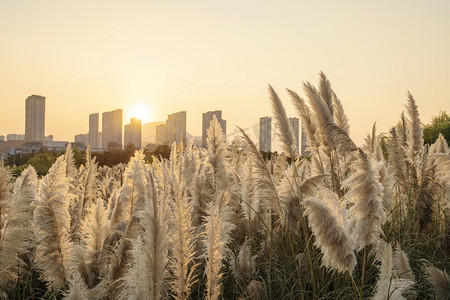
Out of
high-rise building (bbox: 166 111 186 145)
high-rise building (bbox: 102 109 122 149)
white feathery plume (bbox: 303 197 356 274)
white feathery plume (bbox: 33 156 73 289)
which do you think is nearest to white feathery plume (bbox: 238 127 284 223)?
white feathery plume (bbox: 303 197 356 274)

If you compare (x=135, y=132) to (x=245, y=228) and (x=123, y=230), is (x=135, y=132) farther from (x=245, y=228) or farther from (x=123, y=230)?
(x=123, y=230)

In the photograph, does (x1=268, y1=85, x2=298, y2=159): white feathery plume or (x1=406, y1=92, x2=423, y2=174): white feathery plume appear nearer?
(x1=268, y1=85, x2=298, y2=159): white feathery plume

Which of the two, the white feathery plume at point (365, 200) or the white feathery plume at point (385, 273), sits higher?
the white feathery plume at point (365, 200)

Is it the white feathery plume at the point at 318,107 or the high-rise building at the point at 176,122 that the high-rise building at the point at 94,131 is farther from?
the white feathery plume at the point at 318,107

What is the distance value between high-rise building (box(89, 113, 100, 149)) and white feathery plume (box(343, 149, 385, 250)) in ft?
577

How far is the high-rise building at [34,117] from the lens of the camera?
194 metres

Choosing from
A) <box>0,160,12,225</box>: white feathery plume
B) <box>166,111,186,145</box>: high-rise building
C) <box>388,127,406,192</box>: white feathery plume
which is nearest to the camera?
<box>0,160,12,225</box>: white feathery plume

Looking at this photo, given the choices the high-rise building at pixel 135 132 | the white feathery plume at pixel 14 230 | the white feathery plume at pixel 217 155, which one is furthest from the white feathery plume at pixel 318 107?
the high-rise building at pixel 135 132

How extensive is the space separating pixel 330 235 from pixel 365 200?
0.25 m

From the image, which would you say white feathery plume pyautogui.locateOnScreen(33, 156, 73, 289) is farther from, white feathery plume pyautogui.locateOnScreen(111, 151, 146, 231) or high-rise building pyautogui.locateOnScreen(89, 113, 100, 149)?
high-rise building pyautogui.locateOnScreen(89, 113, 100, 149)

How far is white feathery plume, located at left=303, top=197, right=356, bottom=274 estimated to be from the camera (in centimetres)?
175

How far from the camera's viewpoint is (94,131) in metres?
176

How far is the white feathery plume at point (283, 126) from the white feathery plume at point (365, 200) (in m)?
1.69

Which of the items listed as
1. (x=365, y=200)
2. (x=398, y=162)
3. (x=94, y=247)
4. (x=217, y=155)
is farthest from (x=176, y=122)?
(x=365, y=200)
